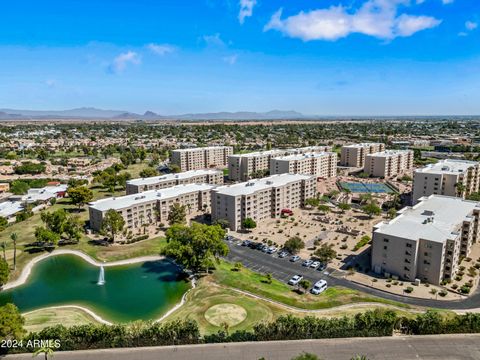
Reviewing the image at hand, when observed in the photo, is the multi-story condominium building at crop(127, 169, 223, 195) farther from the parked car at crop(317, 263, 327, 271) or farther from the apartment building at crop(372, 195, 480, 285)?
the apartment building at crop(372, 195, 480, 285)

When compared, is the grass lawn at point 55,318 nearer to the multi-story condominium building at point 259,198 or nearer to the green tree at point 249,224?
the green tree at point 249,224

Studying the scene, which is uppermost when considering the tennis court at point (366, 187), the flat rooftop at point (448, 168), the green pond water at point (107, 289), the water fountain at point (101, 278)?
the flat rooftop at point (448, 168)

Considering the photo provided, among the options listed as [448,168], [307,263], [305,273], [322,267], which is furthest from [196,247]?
[448,168]

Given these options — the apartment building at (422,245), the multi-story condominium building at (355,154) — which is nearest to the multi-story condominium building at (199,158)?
the multi-story condominium building at (355,154)

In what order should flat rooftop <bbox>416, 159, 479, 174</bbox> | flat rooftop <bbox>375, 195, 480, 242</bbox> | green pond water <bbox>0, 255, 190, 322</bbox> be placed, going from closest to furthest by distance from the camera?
1. green pond water <bbox>0, 255, 190, 322</bbox>
2. flat rooftop <bbox>375, 195, 480, 242</bbox>
3. flat rooftop <bbox>416, 159, 479, 174</bbox>

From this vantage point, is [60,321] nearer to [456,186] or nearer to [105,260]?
[105,260]

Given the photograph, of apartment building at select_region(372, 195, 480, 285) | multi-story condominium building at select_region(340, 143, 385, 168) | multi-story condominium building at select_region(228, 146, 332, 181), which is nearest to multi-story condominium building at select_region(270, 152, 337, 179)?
multi-story condominium building at select_region(228, 146, 332, 181)
